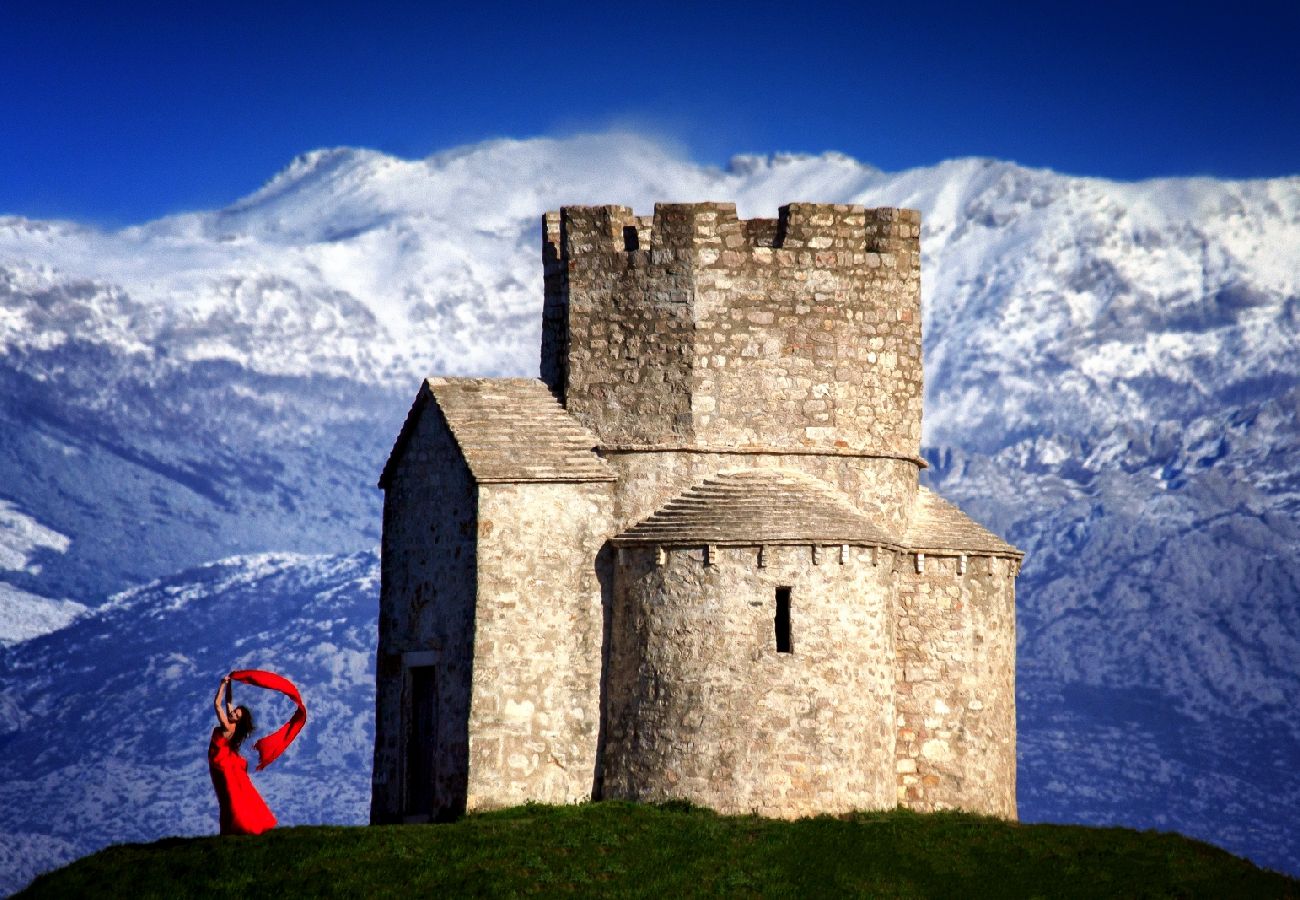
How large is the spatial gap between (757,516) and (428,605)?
6249mm

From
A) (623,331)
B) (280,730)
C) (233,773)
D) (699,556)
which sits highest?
(623,331)

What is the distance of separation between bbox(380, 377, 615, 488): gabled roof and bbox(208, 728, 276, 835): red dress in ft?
20.8

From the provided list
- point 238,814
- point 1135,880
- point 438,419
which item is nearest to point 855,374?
point 438,419

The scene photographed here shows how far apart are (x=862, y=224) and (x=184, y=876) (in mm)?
16515

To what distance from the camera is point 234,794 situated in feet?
107

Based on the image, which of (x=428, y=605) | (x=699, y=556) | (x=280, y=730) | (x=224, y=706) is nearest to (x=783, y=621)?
(x=699, y=556)

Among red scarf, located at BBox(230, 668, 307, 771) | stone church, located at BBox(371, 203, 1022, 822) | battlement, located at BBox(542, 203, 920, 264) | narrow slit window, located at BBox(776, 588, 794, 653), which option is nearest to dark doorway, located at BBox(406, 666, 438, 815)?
stone church, located at BBox(371, 203, 1022, 822)

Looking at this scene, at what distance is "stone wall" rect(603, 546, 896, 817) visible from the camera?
3456cm

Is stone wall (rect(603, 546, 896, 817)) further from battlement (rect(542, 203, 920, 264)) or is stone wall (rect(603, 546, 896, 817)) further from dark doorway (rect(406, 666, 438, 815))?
battlement (rect(542, 203, 920, 264))

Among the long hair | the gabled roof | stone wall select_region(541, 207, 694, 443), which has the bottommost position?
the long hair

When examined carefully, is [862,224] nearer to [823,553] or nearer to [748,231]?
[748,231]

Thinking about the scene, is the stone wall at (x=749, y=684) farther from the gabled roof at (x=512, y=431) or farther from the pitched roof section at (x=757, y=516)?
Answer: the gabled roof at (x=512, y=431)

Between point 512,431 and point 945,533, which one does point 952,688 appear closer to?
point 945,533

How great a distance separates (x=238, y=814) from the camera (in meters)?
32.5
